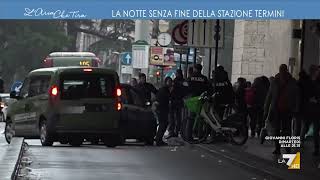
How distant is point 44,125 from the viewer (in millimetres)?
19781

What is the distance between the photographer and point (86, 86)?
19.6 metres

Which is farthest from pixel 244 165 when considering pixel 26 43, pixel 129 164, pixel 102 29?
pixel 102 29

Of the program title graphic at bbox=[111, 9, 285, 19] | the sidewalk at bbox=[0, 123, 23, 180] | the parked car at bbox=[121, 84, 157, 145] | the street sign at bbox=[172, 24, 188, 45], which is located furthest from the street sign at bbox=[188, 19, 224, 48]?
the program title graphic at bbox=[111, 9, 285, 19]

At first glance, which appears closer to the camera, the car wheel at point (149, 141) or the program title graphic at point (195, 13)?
the program title graphic at point (195, 13)

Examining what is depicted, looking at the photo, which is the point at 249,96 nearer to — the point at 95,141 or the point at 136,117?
the point at 136,117

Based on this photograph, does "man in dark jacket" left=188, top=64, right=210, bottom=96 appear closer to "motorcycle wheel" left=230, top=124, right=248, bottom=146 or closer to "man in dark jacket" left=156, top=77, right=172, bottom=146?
"man in dark jacket" left=156, top=77, right=172, bottom=146

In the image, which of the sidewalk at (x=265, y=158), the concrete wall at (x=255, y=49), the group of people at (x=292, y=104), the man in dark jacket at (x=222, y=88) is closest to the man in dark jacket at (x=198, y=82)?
the man in dark jacket at (x=222, y=88)

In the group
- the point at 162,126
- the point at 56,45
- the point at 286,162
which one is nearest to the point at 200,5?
the point at 286,162

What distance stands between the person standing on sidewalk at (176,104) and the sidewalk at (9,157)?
190 inches

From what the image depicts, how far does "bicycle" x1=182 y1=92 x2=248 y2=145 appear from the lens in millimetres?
21688

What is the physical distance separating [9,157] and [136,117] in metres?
5.62

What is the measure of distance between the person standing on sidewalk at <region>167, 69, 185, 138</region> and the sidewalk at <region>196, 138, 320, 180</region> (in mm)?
2227

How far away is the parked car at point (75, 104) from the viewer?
63.4 ft

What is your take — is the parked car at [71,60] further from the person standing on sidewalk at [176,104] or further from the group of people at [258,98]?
the person standing on sidewalk at [176,104]
